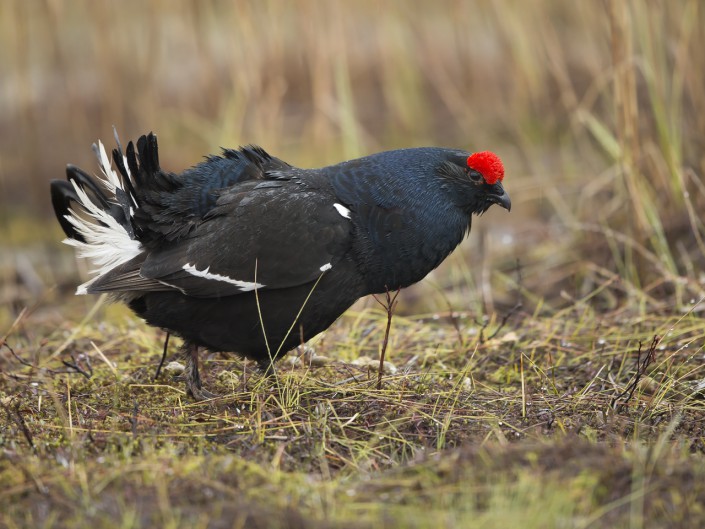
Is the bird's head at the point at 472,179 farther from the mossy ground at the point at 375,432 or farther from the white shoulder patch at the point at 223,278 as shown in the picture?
the white shoulder patch at the point at 223,278

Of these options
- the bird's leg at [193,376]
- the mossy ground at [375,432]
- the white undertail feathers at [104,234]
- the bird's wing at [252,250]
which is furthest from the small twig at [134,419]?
the white undertail feathers at [104,234]

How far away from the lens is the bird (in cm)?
434

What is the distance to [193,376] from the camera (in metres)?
4.46

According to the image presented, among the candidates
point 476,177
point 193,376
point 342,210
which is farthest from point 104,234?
point 476,177

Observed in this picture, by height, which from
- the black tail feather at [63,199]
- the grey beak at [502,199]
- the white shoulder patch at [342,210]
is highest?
the black tail feather at [63,199]

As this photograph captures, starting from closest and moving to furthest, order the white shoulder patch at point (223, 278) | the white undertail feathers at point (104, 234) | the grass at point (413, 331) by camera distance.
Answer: the grass at point (413, 331)
the white shoulder patch at point (223, 278)
the white undertail feathers at point (104, 234)

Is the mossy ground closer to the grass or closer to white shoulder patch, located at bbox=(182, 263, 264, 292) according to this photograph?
the grass

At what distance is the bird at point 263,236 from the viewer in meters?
4.34

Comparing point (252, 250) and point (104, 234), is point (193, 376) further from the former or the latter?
point (104, 234)

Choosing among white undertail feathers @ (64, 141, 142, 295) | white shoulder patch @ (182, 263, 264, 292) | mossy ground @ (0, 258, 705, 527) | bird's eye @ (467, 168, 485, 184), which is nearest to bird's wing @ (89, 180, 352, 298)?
white shoulder patch @ (182, 263, 264, 292)

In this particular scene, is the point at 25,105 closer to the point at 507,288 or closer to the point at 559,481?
the point at 507,288

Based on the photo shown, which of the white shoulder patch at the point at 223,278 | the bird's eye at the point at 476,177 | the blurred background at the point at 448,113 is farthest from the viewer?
the blurred background at the point at 448,113

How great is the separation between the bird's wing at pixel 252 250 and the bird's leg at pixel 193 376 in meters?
0.35

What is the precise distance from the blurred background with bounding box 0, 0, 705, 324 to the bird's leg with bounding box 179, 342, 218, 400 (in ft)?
4.89
